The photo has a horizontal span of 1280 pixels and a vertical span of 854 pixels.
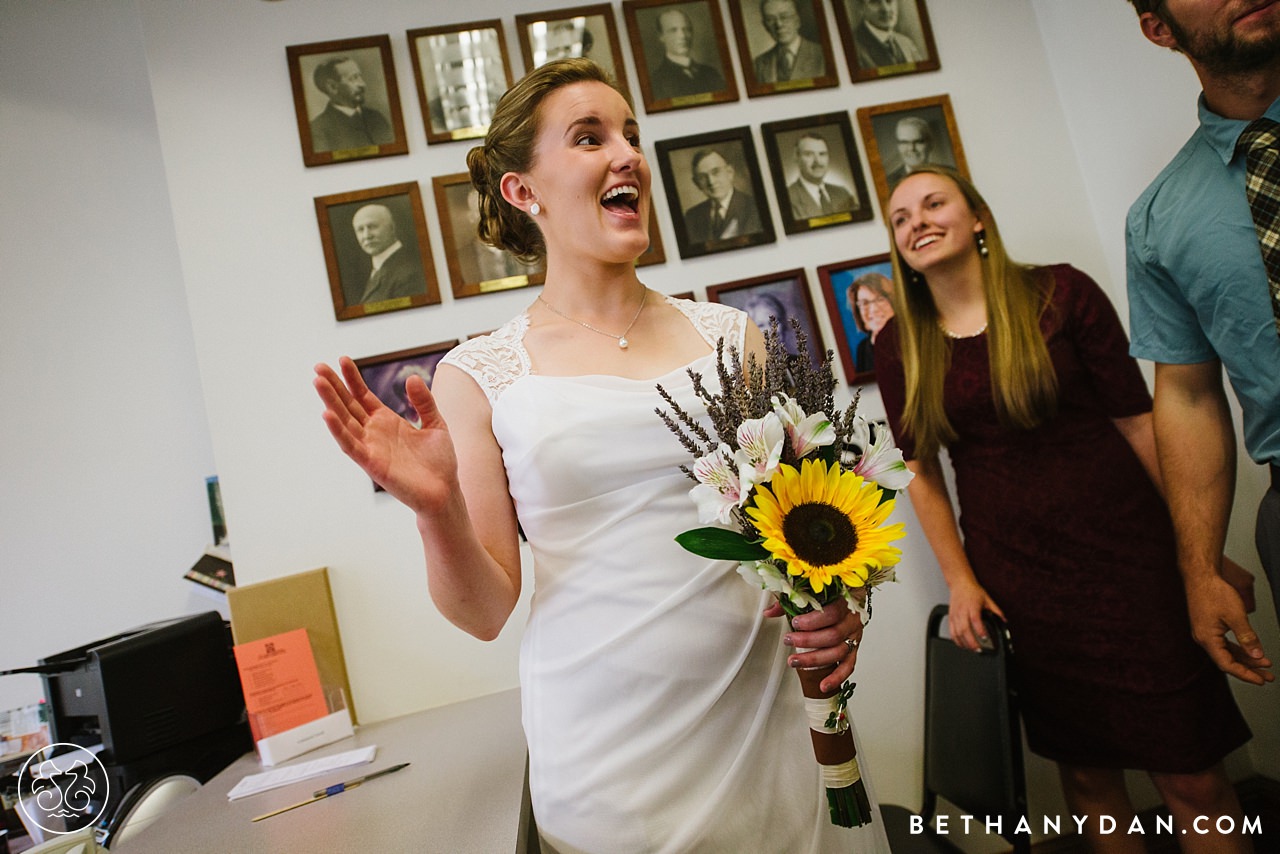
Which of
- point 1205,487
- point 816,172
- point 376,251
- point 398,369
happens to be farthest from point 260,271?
point 1205,487

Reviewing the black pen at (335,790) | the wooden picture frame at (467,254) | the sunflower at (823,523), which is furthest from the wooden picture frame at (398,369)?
the sunflower at (823,523)

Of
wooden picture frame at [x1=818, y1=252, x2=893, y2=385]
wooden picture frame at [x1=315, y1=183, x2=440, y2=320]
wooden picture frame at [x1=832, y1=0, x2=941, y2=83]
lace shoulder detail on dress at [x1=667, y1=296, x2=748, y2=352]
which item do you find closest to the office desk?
lace shoulder detail on dress at [x1=667, y1=296, x2=748, y2=352]

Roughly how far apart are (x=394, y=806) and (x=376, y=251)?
1.63 metres

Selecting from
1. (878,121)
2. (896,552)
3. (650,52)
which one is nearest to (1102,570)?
(896,552)

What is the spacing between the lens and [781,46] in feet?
8.42

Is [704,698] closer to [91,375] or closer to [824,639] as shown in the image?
[824,639]

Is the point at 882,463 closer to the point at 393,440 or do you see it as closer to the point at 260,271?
the point at 393,440

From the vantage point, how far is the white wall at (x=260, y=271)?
225cm

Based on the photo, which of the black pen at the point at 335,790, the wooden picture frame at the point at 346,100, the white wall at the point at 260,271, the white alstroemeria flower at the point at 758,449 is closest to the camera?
the white alstroemeria flower at the point at 758,449

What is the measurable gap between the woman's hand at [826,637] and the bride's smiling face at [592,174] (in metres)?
0.66

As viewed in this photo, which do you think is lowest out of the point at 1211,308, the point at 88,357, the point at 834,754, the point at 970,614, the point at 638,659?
the point at 970,614

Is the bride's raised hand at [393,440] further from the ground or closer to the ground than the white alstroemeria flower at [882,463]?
further from the ground

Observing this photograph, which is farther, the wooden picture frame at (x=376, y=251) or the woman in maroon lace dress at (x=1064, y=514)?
the wooden picture frame at (x=376, y=251)

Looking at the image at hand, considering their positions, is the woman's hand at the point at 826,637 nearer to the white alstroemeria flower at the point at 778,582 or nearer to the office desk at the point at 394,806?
the white alstroemeria flower at the point at 778,582
